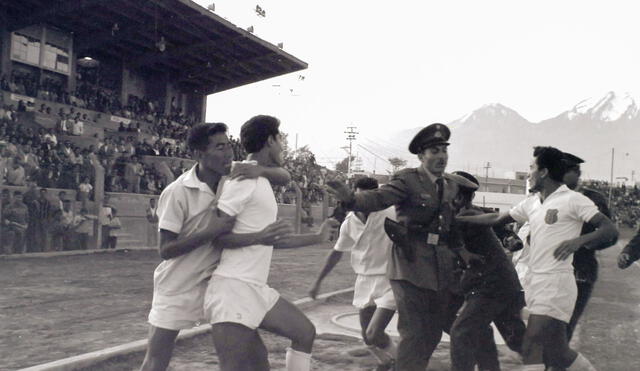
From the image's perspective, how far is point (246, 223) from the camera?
3.31 meters

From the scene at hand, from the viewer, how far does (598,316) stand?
9.77m

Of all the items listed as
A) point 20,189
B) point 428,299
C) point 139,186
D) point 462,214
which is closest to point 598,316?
point 462,214

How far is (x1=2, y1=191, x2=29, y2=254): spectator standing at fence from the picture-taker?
1493 centimetres

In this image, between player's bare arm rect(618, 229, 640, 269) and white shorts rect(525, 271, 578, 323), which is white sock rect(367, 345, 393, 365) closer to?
white shorts rect(525, 271, 578, 323)

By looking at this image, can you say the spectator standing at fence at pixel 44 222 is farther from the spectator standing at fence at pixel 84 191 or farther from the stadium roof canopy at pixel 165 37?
the stadium roof canopy at pixel 165 37

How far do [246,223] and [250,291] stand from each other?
1.08ft

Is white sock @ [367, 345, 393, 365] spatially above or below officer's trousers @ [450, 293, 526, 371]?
below

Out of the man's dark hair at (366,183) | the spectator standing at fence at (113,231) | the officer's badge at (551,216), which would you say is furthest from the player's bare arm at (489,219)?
the spectator standing at fence at (113,231)

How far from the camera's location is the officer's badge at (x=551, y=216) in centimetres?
433

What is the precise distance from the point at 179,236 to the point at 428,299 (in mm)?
1609

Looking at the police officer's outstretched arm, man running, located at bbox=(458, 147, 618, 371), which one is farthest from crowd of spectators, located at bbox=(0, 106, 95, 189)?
man running, located at bbox=(458, 147, 618, 371)

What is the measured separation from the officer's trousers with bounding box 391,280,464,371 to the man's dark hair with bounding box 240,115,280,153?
4.28 feet

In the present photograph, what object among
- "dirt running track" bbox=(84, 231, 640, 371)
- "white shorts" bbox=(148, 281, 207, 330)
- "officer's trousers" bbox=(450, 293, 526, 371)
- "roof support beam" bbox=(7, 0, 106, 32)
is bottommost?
"dirt running track" bbox=(84, 231, 640, 371)

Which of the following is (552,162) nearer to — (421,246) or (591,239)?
(591,239)
